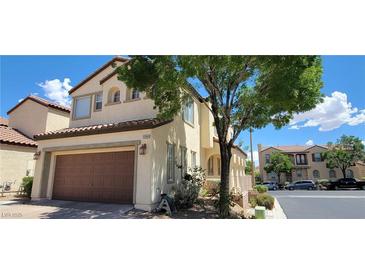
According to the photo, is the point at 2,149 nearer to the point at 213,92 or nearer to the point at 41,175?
the point at 41,175

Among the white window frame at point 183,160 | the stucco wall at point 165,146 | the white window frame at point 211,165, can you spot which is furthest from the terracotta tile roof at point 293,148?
the white window frame at point 183,160

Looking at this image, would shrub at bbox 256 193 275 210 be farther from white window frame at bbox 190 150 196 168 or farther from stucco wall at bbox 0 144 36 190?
stucco wall at bbox 0 144 36 190

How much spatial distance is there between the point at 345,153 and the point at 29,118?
2006 inches

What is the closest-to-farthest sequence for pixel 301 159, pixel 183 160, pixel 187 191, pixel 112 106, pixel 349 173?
pixel 187 191 < pixel 112 106 < pixel 183 160 < pixel 349 173 < pixel 301 159

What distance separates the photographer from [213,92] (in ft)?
36.6

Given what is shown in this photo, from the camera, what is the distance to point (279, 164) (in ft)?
164

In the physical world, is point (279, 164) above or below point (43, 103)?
below

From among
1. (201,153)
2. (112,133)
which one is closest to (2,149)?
(112,133)

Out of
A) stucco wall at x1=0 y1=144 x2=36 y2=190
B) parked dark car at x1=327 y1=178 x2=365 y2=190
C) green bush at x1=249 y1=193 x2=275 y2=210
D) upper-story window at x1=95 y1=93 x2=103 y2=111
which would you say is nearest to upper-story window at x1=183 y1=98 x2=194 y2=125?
upper-story window at x1=95 y1=93 x2=103 y2=111

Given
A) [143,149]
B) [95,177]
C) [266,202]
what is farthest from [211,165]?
[143,149]

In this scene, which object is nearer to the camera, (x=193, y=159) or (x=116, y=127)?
(x=116, y=127)

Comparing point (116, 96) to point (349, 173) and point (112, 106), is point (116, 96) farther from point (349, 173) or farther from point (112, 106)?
point (349, 173)

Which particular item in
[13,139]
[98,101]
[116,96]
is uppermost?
[116,96]

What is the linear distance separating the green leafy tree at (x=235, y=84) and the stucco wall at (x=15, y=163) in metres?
11.1
